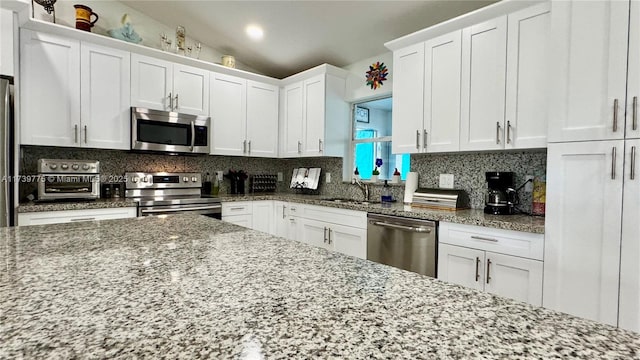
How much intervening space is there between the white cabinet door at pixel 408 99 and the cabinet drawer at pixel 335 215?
686mm

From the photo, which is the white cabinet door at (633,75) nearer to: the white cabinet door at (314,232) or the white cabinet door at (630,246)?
the white cabinet door at (630,246)

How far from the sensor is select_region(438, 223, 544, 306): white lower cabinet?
1888 millimetres

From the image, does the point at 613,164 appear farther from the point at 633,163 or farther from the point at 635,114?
the point at 635,114

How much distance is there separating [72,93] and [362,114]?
9.45 ft

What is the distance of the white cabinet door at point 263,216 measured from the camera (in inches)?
145

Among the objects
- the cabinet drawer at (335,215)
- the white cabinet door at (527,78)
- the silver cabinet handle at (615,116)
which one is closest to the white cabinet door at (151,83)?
the cabinet drawer at (335,215)

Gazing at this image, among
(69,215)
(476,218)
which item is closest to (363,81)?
(476,218)

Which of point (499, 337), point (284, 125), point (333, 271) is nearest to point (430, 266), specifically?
point (333, 271)

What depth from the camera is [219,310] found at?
1.96 ft

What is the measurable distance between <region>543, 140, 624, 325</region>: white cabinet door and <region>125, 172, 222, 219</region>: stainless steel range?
2.84 m

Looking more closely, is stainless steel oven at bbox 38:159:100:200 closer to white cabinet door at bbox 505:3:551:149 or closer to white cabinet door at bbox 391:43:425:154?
white cabinet door at bbox 391:43:425:154

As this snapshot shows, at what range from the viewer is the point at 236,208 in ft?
11.6

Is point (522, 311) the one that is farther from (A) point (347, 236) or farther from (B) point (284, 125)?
(B) point (284, 125)

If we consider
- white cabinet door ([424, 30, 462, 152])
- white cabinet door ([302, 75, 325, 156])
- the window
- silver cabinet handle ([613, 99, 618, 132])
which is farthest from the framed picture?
silver cabinet handle ([613, 99, 618, 132])
